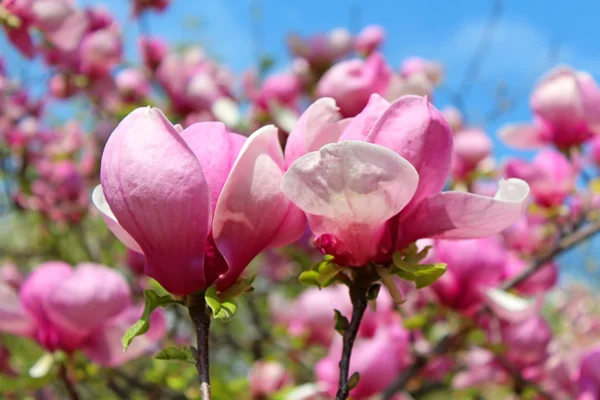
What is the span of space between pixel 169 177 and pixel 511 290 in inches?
37.0

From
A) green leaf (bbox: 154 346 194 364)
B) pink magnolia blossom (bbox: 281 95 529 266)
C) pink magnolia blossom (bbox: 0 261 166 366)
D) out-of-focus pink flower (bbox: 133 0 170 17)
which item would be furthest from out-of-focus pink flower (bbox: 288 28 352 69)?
green leaf (bbox: 154 346 194 364)

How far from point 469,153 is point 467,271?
1.62 ft

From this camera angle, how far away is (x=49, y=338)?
969mm

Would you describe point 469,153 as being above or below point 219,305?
below

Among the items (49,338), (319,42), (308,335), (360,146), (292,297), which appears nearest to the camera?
(360,146)

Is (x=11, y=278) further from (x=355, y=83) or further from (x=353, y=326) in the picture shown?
(x=353, y=326)

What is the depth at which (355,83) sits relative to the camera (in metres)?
1.01

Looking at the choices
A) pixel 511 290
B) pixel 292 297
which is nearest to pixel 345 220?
pixel 511 290

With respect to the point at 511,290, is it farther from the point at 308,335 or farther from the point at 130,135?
the point at 130,135

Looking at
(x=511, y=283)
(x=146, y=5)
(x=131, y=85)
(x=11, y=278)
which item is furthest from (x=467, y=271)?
(x=146, y=5)

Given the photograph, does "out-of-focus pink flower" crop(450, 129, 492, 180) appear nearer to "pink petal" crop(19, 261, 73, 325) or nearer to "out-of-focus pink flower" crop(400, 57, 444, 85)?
"out-of-focus pink flower" crop(400, 57, 444, 85)

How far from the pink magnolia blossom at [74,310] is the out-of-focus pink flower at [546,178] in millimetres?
826

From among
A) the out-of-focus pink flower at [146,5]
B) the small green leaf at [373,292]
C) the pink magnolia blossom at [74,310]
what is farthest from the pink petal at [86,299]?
the out-of-focus pink flower at [146,5]

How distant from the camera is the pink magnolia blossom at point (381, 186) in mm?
498
